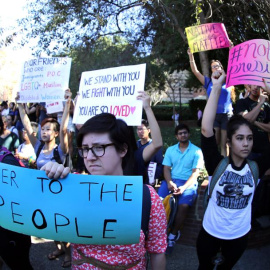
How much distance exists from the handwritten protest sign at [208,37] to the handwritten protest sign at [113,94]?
80.5 inches

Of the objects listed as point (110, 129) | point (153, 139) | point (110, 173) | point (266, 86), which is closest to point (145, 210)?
point (110, 173)

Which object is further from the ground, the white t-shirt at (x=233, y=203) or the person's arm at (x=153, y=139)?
the person's arm at (x=153, y=139)

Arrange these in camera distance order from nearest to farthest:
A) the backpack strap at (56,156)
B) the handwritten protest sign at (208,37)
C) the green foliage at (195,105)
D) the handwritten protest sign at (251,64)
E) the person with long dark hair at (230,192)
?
the person with long dark hair at (230,192) < the handwritten protest sign at (251,64) < the backpack strap at (56,156) < the handwritten protest sign at (208,37) < the green foliage at (195,105)

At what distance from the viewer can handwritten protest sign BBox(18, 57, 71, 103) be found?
4410 mm

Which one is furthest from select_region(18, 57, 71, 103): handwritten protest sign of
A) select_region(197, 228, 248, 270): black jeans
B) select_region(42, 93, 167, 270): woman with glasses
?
select_region(42, 93, 167, 270): woman with glasses

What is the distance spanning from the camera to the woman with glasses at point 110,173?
5.13 ft

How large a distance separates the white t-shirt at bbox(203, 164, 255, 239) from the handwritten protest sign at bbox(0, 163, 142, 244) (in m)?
1.40

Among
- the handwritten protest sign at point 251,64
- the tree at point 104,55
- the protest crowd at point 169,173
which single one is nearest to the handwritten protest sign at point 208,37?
the protest crowd at point 169,173

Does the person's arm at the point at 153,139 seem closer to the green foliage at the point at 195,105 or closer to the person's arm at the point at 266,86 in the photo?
the person's arm at the point at 266,86

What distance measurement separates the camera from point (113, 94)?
11.1 feet

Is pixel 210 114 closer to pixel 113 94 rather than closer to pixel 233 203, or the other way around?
pixel 233 203

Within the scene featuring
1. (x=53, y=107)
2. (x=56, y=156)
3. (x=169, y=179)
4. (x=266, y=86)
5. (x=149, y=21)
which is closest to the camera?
(x=266, y=86)

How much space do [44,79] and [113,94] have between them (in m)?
1.70

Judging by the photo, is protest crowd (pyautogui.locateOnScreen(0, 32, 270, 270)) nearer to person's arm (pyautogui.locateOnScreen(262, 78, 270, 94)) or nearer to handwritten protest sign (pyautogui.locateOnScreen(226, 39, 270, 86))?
person's arm (pyautogui.locateOnScreen(262, 78, 270, 94))
